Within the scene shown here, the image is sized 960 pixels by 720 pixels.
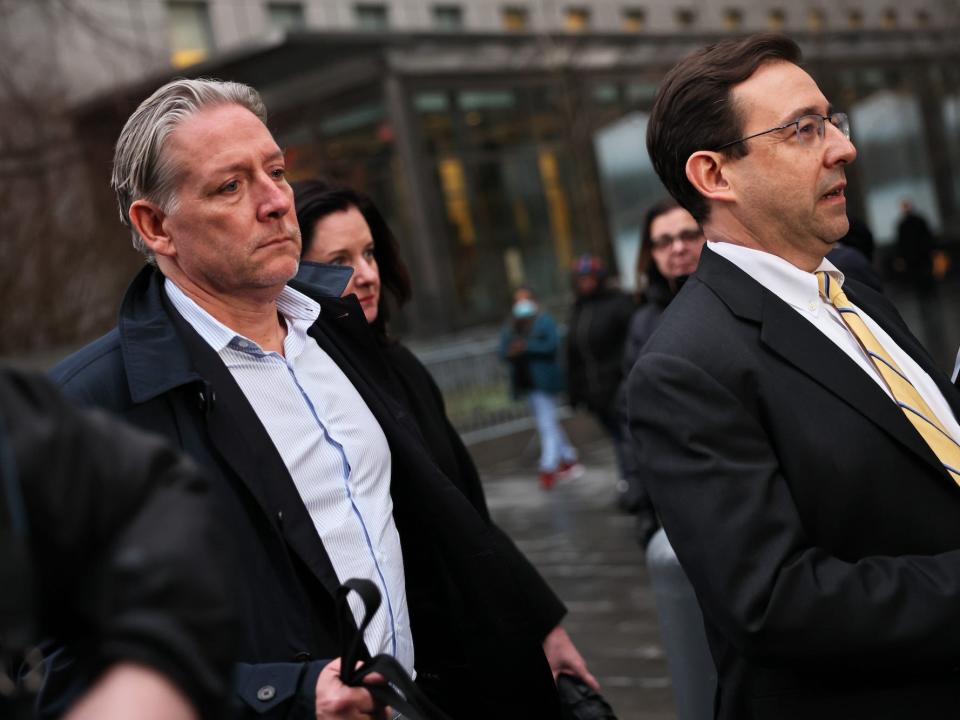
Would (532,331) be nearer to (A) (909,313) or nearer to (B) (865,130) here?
(A) (909,313)

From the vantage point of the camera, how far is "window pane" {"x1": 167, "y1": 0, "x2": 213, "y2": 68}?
69.6 ft

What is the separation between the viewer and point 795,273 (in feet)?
7.34

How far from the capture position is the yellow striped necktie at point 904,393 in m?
2.08

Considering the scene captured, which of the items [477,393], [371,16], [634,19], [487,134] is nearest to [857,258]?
[477,393]

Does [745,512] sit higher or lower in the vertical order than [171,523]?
lower

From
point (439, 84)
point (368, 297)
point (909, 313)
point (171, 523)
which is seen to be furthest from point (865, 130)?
point (171, 523)

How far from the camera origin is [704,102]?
2.31m

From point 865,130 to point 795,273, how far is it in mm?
25770

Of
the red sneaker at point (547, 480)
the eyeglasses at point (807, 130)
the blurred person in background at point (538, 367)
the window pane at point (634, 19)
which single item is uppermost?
the window pane at point (634, 19)

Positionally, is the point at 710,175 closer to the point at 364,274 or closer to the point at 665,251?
the point at 364,274

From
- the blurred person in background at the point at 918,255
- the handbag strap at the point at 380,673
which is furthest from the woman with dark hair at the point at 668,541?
the blurred person in background at the point at 918,255

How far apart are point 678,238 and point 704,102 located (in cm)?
299

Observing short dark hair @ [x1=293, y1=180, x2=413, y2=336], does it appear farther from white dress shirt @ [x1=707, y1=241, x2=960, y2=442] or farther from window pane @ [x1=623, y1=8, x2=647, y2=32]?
window pane @ [x1=623, y1=8, x2=647, y2=32]

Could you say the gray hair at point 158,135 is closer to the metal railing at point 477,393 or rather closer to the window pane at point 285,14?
the metal railing at point 477,393
